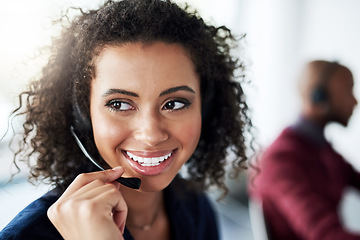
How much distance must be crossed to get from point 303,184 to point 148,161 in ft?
2.20

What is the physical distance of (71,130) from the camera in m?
0.88

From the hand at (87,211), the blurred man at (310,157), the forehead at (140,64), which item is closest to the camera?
the hand at (87,211)

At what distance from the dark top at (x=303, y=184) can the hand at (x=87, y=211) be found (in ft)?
2.30

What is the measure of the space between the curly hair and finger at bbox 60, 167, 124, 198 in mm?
157

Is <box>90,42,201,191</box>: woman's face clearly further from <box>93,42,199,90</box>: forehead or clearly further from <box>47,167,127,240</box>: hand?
<box>47,167,127,240</box>: hand

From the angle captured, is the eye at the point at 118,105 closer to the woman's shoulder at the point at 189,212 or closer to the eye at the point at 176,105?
the eye at the point at 176,105

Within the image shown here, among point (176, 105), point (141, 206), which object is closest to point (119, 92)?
point (176, 105)

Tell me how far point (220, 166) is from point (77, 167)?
19.5 inches

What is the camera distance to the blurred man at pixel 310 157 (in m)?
1.22

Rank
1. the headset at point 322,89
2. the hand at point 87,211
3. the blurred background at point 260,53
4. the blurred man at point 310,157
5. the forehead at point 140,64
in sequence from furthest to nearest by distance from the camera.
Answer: the headset at point 322,89 → the blurred man at point 310,157 → the blurred background at point 260,53 → the forehead at point 140,64 → the hand at point 87,211

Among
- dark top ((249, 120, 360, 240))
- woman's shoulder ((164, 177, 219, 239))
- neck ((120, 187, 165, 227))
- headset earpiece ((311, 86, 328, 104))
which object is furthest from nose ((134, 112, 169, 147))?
headset earpiece ((311, 86, 328, 104))

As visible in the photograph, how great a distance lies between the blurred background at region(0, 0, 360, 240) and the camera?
0.87 meters

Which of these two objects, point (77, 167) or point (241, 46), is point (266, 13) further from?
point (77, 167)

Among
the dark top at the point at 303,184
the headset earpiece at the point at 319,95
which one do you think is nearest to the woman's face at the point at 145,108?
the dark top at the point at 303,184
